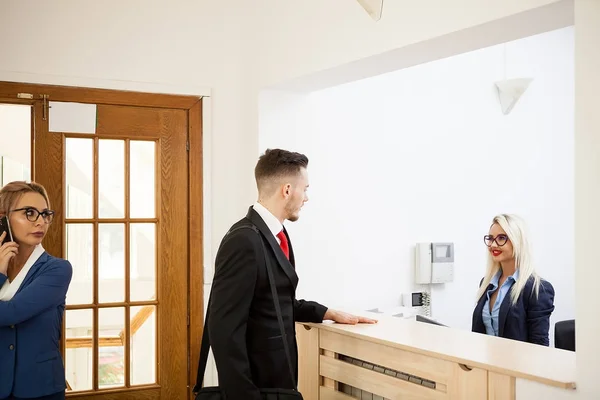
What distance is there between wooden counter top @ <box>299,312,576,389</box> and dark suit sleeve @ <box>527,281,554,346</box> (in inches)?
24.8

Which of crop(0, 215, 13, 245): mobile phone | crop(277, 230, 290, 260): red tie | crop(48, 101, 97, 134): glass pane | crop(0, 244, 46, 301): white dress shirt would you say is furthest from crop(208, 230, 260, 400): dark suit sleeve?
crop(48, 101, 97, 134): glass pane

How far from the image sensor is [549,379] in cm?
212

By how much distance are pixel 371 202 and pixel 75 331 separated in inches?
77.4

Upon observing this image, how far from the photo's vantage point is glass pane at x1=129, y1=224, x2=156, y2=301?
3.92 meters

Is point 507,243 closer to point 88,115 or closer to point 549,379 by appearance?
point 549,379

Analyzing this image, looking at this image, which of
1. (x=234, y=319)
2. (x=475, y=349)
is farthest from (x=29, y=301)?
(x=475, y=349)

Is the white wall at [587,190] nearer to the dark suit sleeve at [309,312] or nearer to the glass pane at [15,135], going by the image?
the dark suit sleeve at [309,312]

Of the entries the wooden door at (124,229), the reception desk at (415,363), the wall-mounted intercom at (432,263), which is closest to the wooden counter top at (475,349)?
the reception desk at (415,363)

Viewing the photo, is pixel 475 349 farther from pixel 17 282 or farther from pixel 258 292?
pixel 17 282

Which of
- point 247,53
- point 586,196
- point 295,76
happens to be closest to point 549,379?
point 586,196

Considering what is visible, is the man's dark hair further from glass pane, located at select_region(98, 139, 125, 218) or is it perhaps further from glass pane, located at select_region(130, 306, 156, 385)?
glass pane, located at select_region(130, 306, 156, 385)

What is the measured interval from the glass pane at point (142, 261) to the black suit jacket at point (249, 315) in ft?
4.84

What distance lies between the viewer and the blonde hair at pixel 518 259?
340cm

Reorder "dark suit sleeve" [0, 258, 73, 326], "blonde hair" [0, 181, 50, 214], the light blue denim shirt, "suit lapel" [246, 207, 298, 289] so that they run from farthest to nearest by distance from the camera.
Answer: the light blue denim shirt < "blonde hair" [0, 181, 50, 214] < "dark suit sleeve" [0, 258, 73, 326] < "suit lapel" [246, 207, 298, 289]
